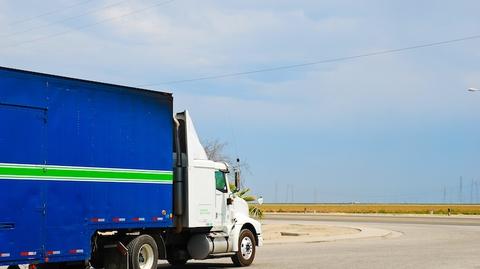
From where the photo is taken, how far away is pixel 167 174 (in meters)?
14.8

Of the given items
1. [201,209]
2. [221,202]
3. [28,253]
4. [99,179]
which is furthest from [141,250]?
[221,202]

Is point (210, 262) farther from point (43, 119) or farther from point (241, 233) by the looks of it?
point (43, 119)

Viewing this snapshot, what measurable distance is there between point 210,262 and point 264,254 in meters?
2.29

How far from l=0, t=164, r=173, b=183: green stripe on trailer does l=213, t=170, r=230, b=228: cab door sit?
2.16 m

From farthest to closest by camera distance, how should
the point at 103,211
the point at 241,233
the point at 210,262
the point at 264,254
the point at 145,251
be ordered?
the point at 264,254 → the point at 210,262 → the point at 241,233 → the point at 145,251 → the point at 103,211

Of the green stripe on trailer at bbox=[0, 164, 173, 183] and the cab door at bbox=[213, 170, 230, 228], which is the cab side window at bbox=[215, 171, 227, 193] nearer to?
the cab door at bbox=[213, 170, 230, 228]

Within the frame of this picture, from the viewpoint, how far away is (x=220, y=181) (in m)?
17.0

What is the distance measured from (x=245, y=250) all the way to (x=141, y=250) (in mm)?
4231

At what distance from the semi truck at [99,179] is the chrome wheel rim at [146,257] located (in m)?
0.02

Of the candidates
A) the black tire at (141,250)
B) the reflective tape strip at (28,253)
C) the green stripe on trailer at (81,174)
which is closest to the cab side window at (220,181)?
the green stripe on trailer at (81,174)

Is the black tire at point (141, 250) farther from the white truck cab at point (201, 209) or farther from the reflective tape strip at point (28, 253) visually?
the reflective tape strip at point (28, 253)

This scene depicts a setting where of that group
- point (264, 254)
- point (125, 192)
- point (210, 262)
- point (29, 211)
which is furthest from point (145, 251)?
point (264, 254)

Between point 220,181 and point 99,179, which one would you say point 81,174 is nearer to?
point 99,179

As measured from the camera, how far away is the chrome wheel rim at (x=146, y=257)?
14156 mm
